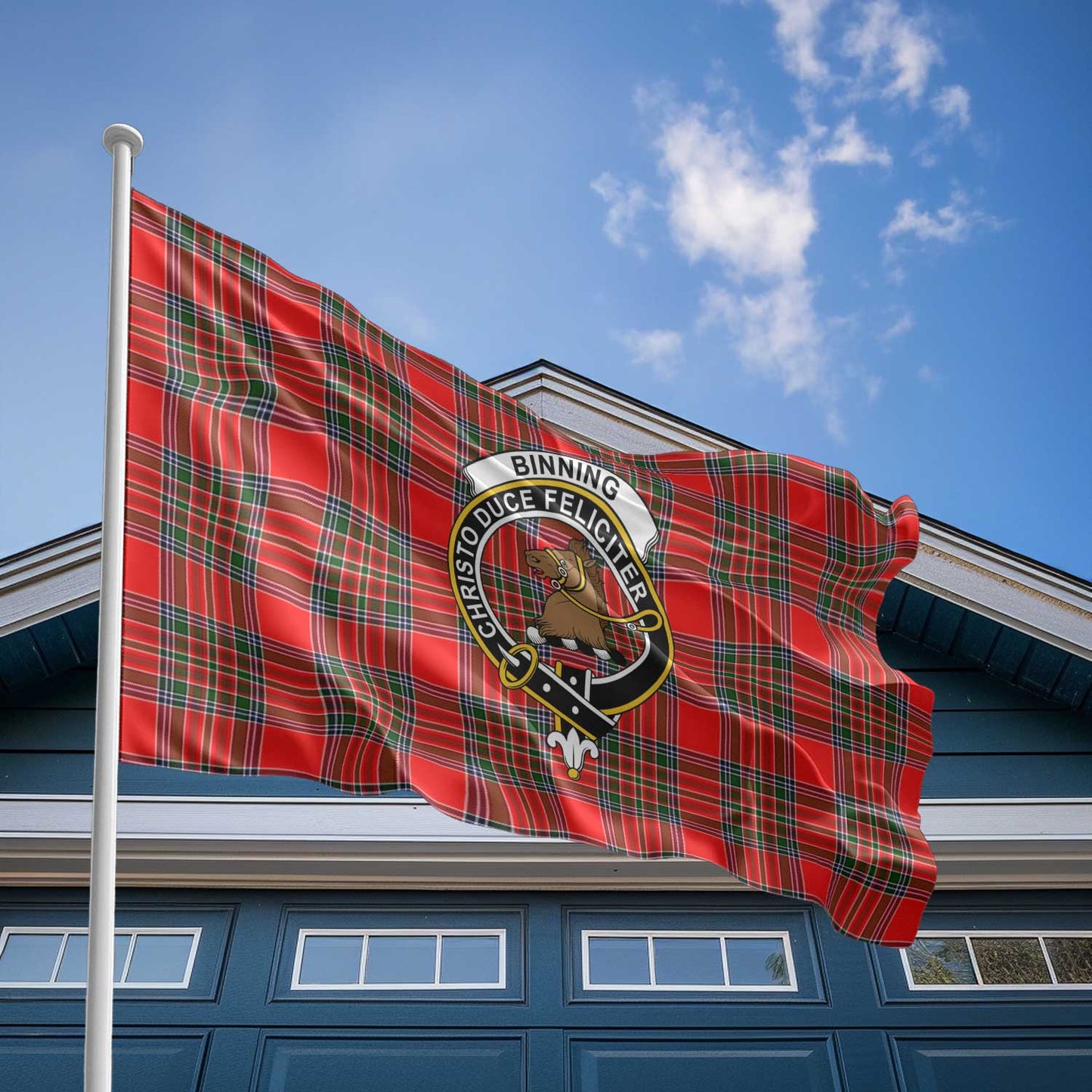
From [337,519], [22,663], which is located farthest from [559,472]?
[22,663]

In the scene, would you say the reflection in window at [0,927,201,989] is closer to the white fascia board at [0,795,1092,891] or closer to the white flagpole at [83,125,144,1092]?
the white fascia board at [0,795,1092,891]

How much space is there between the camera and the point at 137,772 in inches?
245

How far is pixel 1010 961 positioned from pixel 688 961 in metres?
1.47

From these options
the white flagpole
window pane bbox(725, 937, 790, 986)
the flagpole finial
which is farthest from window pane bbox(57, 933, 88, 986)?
the flagpole finial

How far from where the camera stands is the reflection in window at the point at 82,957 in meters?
5.59

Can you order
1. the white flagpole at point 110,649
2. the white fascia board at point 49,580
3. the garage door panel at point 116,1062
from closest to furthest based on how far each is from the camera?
the white flagpole at point 110,649
the garage door panel at point 116,1062
the white fascia board at point 49,580

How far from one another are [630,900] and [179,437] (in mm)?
3105

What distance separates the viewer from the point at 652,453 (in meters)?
6.95

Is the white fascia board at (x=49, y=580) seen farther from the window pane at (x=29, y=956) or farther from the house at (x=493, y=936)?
the window pane at (x=29, y=956)

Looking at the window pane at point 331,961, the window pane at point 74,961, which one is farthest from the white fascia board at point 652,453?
the window pane at point 331,961

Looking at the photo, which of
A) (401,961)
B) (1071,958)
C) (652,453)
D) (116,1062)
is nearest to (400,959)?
(401,961)

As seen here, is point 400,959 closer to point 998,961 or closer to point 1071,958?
point 998,961

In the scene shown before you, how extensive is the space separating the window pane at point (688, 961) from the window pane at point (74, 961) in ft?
8.18

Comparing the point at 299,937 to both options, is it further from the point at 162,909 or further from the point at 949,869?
the point at 949,869
